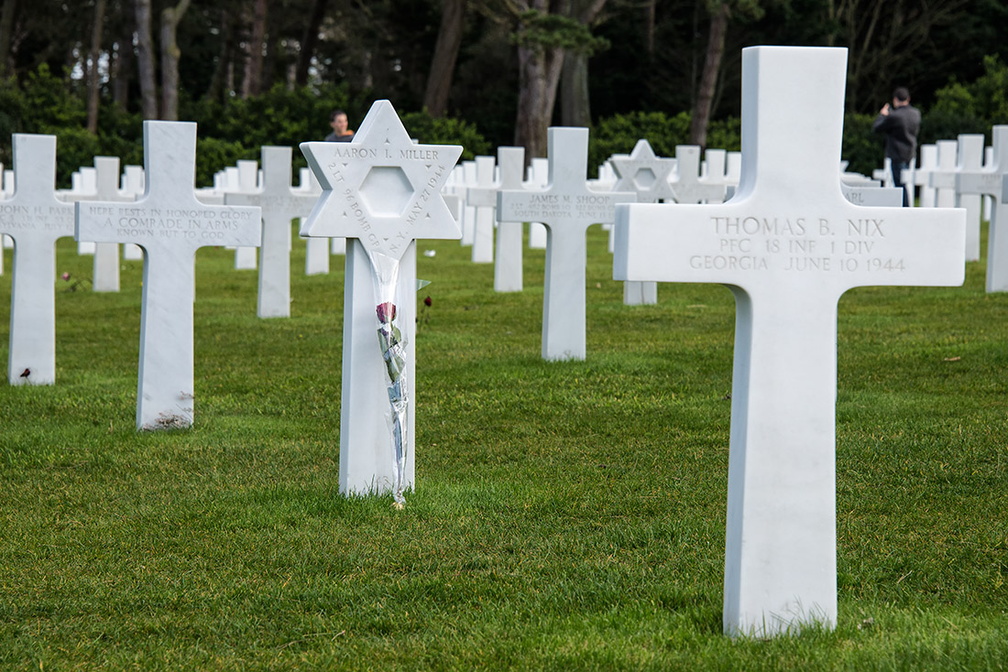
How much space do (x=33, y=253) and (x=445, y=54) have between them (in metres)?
28.0

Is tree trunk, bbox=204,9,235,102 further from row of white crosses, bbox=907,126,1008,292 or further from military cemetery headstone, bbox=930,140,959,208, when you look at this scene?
row of white crosses, bbox=907,126,1008,292

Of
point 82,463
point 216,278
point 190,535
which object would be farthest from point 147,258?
point 216,278

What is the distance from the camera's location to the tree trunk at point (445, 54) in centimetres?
3519

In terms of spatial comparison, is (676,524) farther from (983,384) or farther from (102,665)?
(983,384)

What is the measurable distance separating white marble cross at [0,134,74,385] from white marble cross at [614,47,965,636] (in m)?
5.65

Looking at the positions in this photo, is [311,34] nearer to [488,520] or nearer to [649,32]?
[649,32]

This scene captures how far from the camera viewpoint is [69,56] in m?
47.2

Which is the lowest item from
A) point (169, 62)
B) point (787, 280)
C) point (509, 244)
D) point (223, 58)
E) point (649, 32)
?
point (787, 280)

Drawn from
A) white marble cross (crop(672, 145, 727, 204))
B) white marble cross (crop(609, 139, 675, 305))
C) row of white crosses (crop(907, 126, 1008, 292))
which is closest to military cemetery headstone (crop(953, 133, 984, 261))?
row of white crosses (crop(907, 126, 1008, 292))

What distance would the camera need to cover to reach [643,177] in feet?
41.4

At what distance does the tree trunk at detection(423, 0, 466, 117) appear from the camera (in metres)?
35.2

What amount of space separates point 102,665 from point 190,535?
1.31 m

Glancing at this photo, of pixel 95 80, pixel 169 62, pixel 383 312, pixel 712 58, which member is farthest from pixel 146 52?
pixel 383 312

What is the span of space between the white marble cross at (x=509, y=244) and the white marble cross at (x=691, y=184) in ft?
5.21
